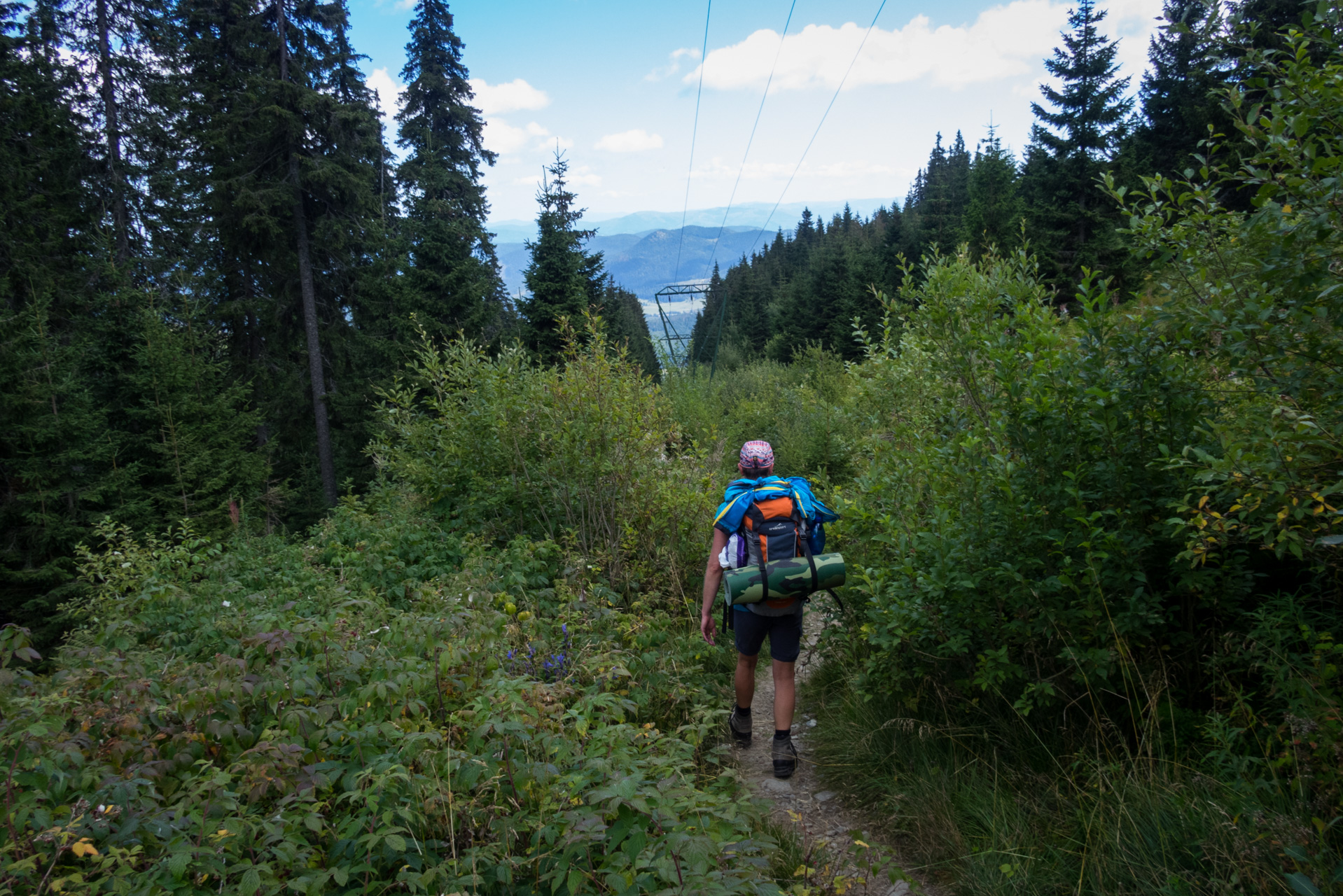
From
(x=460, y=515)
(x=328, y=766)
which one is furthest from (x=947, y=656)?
(x=460, y=515)

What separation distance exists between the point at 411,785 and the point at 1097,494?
320 cm

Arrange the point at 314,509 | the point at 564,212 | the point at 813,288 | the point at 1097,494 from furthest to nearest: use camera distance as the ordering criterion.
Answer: the point at 813,288
the point at 314,509
the point at 564,212
the point at 1097,494

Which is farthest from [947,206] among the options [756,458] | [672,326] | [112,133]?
[756,458]

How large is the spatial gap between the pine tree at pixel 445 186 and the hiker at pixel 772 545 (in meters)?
18.5

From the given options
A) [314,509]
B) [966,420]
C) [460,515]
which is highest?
[966,420]

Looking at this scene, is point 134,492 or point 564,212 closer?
point 134,492

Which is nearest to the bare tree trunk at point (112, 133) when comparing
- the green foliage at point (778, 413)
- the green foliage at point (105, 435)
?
the green foliage at point (105, 435)

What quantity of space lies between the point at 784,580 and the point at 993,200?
36146mm

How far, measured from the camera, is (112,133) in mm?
19000

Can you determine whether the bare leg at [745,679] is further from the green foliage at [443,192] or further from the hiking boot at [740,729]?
the green foliage at [443,192]

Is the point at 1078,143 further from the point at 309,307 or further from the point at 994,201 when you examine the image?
the point at 309,307

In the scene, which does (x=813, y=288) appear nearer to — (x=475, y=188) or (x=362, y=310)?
(x=475, y=188)

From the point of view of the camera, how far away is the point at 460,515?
7316mm

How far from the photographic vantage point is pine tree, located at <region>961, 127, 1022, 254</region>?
31.4 m
